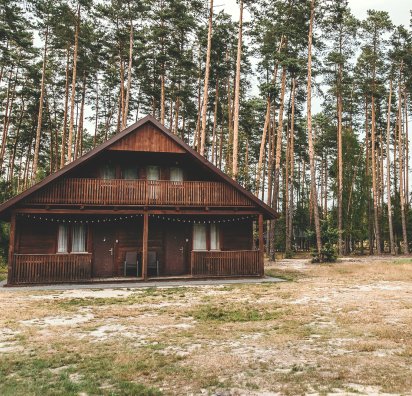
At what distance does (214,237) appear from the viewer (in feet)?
61.9

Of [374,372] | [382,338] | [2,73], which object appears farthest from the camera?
[2,73]

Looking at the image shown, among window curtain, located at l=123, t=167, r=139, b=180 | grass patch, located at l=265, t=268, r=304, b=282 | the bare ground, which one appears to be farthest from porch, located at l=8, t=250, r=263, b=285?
window curtain, located at l=123, t=167, r=139, b=180

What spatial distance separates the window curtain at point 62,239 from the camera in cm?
1697

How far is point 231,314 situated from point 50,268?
924 centimetres

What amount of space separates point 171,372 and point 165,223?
43.7 ft

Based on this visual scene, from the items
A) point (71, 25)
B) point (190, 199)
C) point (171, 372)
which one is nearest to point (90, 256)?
point (190, 199)

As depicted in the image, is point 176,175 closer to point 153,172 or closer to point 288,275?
point 153,172

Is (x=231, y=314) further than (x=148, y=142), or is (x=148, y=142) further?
(x=148, y=142)

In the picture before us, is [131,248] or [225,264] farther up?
[131,248]

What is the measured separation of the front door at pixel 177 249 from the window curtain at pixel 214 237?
3.89 ft

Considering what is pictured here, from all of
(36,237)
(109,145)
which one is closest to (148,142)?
(109,145)

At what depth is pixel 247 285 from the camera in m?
15.4

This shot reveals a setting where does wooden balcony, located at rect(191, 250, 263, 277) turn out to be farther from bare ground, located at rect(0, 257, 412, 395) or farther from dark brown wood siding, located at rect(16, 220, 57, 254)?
dark brown wood siding, located at rect(16, 220, 57, 254)

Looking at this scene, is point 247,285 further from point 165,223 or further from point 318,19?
point 318,19
